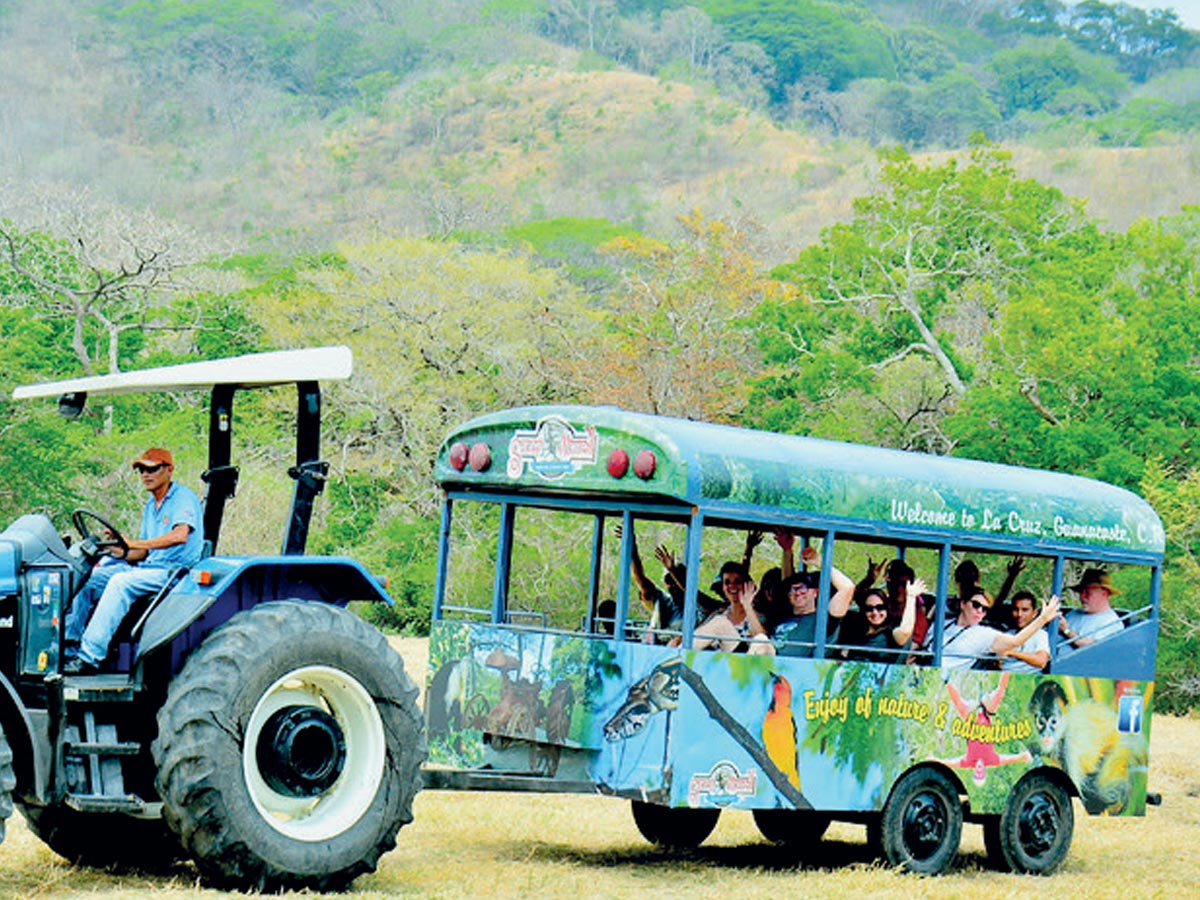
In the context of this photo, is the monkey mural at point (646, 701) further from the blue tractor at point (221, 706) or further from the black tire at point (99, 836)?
the black tire at point (99, 836)

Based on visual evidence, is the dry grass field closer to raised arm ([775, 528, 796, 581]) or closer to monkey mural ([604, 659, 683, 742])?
monkey mural ([604, 659, 683, 742])

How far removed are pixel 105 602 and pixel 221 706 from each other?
795 millimetres

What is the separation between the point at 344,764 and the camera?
9422 millimetres

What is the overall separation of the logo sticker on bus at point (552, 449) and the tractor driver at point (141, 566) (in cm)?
229

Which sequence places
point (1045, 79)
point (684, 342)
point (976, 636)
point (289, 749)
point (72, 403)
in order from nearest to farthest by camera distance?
point (289, 749) → point (72, 403) → point (976, 636) → point (684, 342) → point (1045, 79)

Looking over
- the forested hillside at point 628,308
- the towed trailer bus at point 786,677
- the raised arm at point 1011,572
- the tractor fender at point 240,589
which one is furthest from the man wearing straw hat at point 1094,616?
the forested hillside at point 628,308

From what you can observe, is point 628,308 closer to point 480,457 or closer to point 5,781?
point 480,457

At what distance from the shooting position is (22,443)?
36.9m

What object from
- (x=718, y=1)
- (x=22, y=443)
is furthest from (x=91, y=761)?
(x=718, y=1)

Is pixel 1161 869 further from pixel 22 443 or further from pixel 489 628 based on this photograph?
pixel 22 443

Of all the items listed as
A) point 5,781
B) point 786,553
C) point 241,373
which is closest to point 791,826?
point 786,553

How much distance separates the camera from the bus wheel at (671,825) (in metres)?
12.2

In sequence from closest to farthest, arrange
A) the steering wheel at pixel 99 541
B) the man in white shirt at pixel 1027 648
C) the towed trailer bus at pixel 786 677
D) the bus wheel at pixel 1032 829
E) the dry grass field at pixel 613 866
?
the steering wheel at pixel 99 541, the dry grass field at pixel 613 866, the towed trailer bus at pixel 786 677, the bus wheel at pixel 1032 829, the man in white shirt at pixel 1027 648

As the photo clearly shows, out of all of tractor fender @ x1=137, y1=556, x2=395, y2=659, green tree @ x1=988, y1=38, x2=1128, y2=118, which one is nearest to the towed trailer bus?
tractor fender @ x1=137, y1=556, x2=395, y2=659
